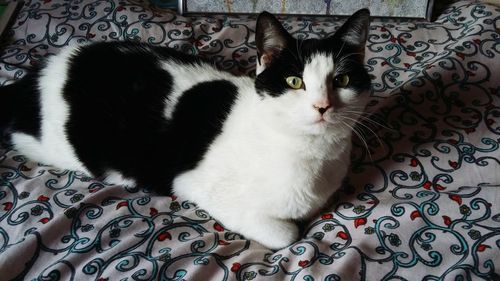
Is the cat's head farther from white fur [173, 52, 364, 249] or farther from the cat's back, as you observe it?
the cat's back

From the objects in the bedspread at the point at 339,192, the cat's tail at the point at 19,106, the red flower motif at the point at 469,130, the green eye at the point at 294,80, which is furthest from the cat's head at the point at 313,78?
the cat's tail at the point at 19,106

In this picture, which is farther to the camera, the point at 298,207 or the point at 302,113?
the point at 298,207

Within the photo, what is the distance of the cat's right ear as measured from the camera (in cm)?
87

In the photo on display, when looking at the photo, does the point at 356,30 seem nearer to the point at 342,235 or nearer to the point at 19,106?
the point at 342,235

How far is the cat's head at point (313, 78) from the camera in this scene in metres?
0.83

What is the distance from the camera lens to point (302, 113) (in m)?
0.82

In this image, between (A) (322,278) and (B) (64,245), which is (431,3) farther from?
(B) (64,245)

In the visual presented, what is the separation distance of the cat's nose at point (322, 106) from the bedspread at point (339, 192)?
0.19 m

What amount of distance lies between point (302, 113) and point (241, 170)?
23 cm

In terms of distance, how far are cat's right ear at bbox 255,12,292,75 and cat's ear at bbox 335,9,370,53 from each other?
11 cm

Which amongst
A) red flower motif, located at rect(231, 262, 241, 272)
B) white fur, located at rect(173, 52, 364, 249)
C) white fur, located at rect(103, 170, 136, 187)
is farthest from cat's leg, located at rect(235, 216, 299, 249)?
white fur, located at rect(103, 170, 136, 187)


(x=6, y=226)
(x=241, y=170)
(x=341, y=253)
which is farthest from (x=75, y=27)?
(x=341, y=253)

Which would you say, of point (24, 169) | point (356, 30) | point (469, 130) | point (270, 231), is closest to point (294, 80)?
point (356, 30)

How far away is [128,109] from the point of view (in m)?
1.06
